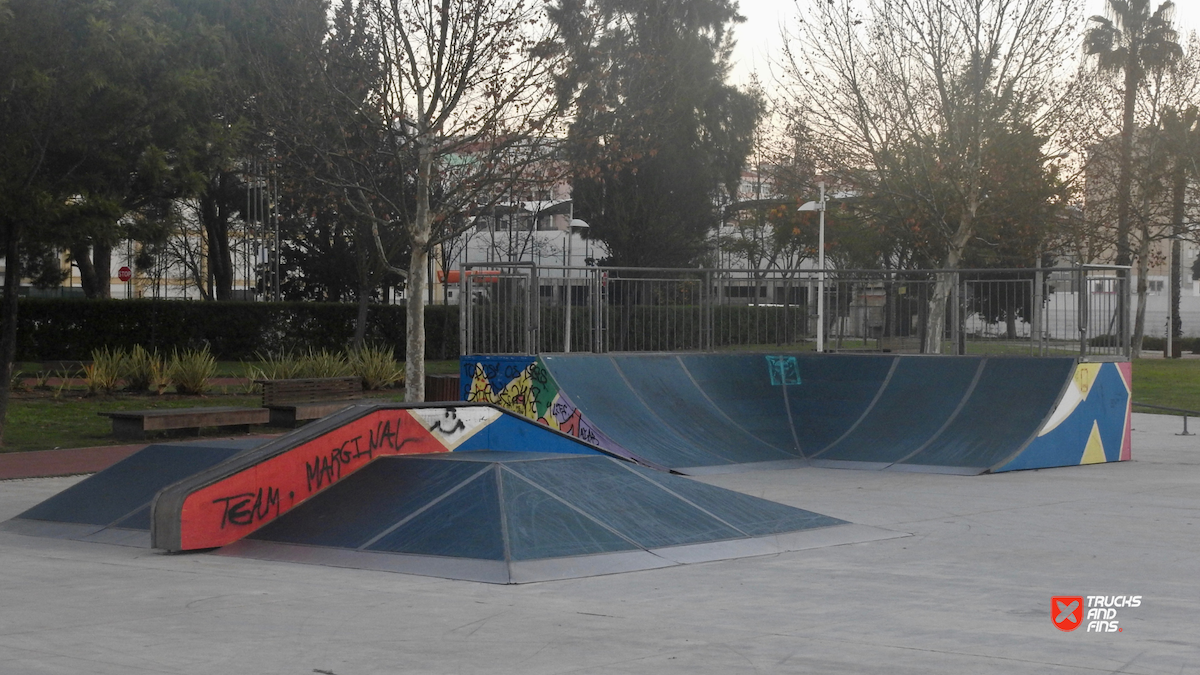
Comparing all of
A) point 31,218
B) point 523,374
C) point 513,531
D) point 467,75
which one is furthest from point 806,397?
point 31,218

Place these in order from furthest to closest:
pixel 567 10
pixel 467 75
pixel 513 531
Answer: pixel 567 10, pixel 467 75, pixel 513 531

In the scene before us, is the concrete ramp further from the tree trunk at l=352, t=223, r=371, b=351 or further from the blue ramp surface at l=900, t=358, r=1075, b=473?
the tree trunk at l=352, t=223, r=371, b=351

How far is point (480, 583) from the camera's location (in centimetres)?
721

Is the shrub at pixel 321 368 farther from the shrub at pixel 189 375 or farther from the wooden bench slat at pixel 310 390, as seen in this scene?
the shrub at pixel 189 375

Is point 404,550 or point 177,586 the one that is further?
point 404,550

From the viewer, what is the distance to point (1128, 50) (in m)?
40.1

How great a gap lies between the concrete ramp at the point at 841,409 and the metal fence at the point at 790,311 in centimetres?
61

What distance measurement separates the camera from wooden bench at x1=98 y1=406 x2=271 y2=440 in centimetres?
1582

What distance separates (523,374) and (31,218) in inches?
255

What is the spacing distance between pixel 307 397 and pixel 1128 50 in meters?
32.9

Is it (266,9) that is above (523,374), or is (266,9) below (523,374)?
above

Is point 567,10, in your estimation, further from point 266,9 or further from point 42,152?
point 42,152

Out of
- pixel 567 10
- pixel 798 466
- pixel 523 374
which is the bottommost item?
pixel 798 466

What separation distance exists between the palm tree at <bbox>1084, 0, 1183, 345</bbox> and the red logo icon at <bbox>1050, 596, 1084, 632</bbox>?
32.7m
